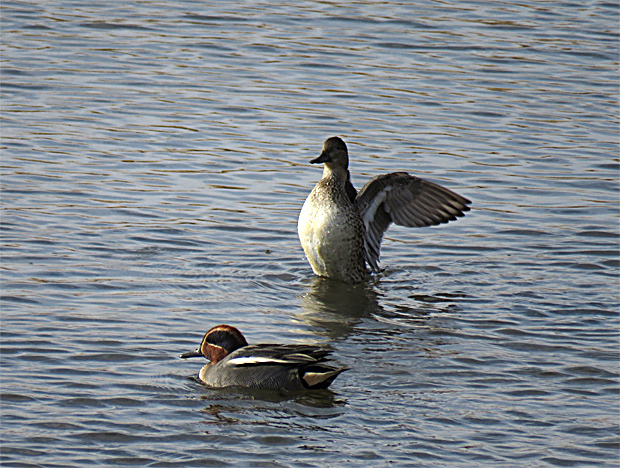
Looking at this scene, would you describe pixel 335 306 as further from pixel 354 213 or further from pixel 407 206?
pixel 407 206

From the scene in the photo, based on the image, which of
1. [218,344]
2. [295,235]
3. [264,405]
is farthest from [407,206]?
[264,405]

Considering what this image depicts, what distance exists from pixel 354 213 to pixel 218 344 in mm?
2769

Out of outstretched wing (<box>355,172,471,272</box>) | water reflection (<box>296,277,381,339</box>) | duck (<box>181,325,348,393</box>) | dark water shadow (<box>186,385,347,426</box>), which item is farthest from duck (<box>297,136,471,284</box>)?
dark water shadow (<box>186,385,347,426</box>)

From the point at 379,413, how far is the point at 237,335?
107 centimetres

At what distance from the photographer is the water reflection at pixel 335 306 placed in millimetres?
7688

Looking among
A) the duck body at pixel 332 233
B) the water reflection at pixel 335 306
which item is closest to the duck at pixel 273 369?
the water reflection at pixel 335 306

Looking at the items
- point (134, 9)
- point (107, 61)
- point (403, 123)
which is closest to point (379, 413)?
point (403, 123)

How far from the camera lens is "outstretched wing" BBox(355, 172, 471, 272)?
30.4ft

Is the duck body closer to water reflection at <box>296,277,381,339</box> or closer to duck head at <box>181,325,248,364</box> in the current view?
water reflection at <box>296,277,381,339</box>

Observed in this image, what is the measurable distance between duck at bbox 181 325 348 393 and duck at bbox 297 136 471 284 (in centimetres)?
249

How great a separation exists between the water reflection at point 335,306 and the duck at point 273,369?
46.7 inches

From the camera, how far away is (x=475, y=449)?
220 inches

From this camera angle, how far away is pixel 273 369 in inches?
246

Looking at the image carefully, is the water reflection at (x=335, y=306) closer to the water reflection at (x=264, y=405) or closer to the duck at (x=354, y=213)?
the duck at (x=354, y=213)
